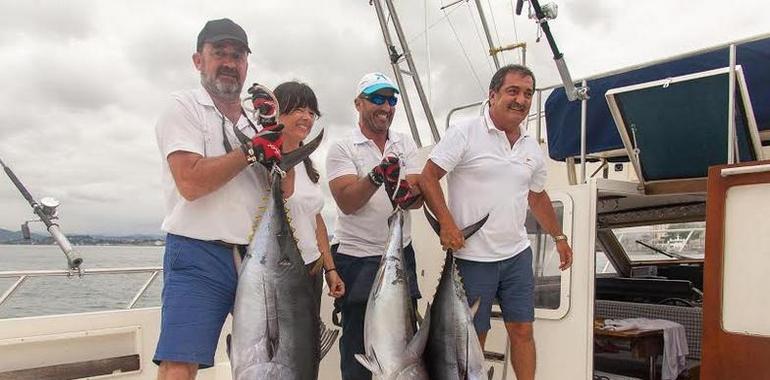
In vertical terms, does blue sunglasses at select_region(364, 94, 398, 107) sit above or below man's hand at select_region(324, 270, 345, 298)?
above

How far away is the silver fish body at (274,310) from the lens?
203 cm

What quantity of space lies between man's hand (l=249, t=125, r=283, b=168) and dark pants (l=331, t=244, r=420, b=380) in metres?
1.24

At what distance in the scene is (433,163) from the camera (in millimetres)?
3076

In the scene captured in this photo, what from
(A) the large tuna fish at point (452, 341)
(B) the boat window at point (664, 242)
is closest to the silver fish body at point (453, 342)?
(A) the large tuna fish at point (452, 341)

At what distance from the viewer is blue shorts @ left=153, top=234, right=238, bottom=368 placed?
204 cm

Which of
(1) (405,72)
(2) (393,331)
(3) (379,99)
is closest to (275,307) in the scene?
(2) (393,331)

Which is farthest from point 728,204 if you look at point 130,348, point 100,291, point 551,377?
point 100,291

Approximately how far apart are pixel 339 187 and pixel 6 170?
2.38m

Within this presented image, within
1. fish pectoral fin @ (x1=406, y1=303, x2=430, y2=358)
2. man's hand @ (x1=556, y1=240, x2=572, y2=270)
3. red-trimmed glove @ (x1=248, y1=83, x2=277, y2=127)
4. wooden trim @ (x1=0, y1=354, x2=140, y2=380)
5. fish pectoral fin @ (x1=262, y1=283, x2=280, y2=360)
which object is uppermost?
red-trimmed glove @ (x1=248, y1=83, x2=277, y2=127)

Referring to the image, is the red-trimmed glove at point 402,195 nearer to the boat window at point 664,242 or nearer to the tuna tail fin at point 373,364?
the tuna tail fin at point 373,364

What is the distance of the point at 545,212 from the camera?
3.43m

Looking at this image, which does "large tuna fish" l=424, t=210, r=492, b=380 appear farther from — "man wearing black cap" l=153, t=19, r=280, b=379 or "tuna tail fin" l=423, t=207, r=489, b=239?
"man wearing black cap" l=153, t=19, r=280, b=379

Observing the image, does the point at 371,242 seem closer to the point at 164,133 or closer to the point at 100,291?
the point at 164,133

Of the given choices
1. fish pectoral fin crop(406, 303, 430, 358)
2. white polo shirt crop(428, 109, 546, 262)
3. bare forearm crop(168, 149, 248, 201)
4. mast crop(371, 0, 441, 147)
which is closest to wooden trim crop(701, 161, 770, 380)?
white polo shirt crop(428, 109, 546, 262)
